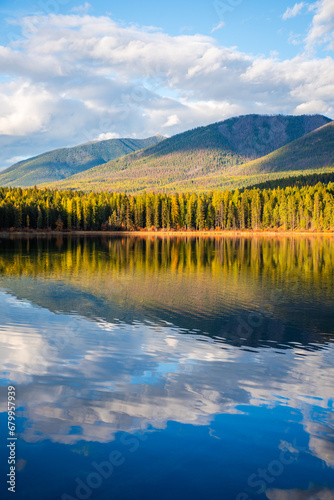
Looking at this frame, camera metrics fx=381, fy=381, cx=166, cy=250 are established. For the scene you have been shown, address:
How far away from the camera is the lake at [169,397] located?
383 inches

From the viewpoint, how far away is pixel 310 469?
1016 centimetres

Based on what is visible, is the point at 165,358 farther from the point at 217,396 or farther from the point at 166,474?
the point at 166,474

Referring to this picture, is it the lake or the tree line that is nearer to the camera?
the lake

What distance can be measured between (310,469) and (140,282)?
103 feet

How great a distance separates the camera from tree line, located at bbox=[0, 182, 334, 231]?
537ft

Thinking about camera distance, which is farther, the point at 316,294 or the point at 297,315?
the point at 316,294

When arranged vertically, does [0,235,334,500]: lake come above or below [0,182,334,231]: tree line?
below

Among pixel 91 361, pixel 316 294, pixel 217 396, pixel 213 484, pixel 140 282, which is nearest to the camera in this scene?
pixel 213 484

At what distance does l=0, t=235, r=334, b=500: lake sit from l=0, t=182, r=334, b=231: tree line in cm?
14122

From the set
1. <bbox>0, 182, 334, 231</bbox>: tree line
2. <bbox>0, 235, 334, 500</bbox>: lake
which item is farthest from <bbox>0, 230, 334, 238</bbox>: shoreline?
<bbox>0, 235, 334, 500</bbox>: lake

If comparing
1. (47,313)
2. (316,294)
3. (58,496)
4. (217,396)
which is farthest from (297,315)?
(58,496)

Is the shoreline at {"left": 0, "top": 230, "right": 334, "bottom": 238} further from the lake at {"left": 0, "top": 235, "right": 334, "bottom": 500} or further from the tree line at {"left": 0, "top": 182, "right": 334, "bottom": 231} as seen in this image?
the lake at {"left": 0, "top": 235, "right": 334, "bottom": 500}

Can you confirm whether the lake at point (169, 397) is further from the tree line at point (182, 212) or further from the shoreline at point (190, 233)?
the tree line at point (182, 212)

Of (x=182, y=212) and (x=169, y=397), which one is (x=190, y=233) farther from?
(x=169, y=397)
